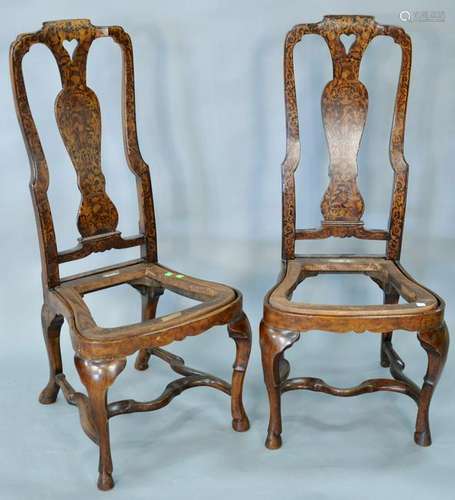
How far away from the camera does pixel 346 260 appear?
3.31 metres

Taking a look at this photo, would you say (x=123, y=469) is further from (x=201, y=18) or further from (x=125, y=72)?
(x=201, y=18)

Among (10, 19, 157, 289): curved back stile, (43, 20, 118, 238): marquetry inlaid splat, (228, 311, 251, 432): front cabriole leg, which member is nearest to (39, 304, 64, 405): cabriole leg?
(10, 19, 157, 289): curved back stile

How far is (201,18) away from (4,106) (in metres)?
0.99

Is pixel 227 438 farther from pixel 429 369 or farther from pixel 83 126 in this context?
pixel 83 126

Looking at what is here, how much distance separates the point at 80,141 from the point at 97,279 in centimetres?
54

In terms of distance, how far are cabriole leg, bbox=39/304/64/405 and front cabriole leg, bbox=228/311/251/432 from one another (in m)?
0.68

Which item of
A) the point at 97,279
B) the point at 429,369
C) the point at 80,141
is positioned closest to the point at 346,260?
the point at 429,369

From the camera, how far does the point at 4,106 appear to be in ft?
12.1

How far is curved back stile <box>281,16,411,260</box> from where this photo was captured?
316 cm

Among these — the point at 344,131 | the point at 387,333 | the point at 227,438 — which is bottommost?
the point at 227,438

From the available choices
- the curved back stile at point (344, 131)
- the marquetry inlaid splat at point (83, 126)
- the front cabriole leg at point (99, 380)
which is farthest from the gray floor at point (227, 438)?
the marquetry inlaid splat at point (83, 126)

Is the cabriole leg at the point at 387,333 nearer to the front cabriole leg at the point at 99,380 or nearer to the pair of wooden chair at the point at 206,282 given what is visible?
the pair of wooden chair at the point at 206,282

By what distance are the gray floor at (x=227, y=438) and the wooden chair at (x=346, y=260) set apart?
0.14 m

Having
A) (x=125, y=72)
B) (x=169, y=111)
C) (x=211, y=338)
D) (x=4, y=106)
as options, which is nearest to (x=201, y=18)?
(x=169, y=111)
